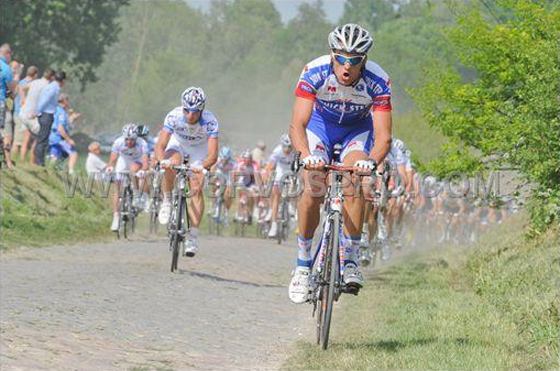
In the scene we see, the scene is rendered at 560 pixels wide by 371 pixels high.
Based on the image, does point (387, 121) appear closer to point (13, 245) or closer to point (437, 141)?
point (13, 245)

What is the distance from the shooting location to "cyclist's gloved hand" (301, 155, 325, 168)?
917cm

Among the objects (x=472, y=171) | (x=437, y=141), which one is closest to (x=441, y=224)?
(x=437, y=141)

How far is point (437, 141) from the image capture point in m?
37.5

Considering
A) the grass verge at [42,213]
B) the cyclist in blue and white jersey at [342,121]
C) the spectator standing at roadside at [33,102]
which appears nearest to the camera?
the cyclist in blue and white jersey at [342,121]

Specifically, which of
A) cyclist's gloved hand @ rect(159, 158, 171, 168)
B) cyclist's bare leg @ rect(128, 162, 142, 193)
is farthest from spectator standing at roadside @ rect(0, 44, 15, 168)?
cyclist's gloved hand @ rect(159, 158, 171, 168)

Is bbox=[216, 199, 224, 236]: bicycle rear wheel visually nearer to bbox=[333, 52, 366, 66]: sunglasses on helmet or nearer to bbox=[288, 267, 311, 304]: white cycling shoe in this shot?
bbox=[288, 267, 311, 304]: white cycling shoe

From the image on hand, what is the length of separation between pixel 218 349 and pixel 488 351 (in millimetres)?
2110

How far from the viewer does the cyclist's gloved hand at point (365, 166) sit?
9.13 meters

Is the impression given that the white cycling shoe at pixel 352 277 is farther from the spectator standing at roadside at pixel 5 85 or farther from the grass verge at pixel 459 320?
the spectator standing at roadside at pixel 5 85

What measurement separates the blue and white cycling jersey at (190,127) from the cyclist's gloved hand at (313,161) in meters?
6.20

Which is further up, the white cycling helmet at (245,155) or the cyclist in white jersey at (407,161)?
the white cycling helmet at (245,155)

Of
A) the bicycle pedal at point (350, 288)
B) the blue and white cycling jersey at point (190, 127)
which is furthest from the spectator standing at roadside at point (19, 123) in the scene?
the bicycle pedal at point (350, 288)

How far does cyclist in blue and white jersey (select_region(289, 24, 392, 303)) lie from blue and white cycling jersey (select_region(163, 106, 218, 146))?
5454mm

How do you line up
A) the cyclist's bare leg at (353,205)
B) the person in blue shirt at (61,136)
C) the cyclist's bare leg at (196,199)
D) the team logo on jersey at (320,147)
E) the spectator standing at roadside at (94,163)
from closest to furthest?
the cyclist's bare leg at (353,205), the team logo on jersey at (320,147), the cyclist's bare leg at (196,199), the spectator standing at roadside at (94,163), the person in blue shirt at (61,136)
